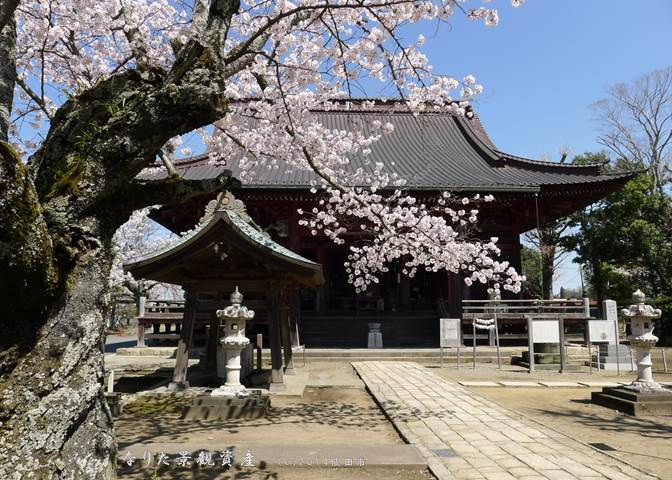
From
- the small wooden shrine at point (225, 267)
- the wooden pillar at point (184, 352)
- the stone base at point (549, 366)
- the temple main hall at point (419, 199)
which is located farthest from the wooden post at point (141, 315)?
the stone base at point (549, 366)

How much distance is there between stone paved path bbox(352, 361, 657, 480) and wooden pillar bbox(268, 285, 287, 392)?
68.2 inches

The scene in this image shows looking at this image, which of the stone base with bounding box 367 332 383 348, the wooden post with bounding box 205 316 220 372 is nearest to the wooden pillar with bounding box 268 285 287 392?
the wooden post with bounding box 205 316 220 372

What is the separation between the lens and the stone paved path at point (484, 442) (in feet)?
13.9

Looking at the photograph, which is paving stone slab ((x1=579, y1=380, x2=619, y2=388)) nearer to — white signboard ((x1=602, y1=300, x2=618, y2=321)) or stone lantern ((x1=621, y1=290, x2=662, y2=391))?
stone lantern ((x1=621, y1=290, x2=662, y2=391))

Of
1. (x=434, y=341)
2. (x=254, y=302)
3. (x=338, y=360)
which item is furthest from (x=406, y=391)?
(x=434, y=341)

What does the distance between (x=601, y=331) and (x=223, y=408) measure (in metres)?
9.81

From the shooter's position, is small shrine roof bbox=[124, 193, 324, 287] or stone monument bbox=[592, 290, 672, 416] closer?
stone monument bbox=[592, 290, 672, 416]

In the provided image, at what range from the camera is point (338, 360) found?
14.1 m

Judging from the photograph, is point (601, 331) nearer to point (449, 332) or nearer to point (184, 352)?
point (449, 332)

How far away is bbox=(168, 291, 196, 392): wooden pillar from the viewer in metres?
8.29

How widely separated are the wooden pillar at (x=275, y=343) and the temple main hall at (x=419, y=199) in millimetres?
6353

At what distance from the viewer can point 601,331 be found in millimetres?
11945

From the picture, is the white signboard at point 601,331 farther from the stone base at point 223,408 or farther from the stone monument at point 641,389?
the stone base at point 223,408

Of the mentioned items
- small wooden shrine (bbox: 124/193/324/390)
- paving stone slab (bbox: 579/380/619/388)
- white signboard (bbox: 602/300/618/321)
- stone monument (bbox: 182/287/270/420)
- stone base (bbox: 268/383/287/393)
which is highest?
small wooden shrine (bbox: 124/193/324/390)
